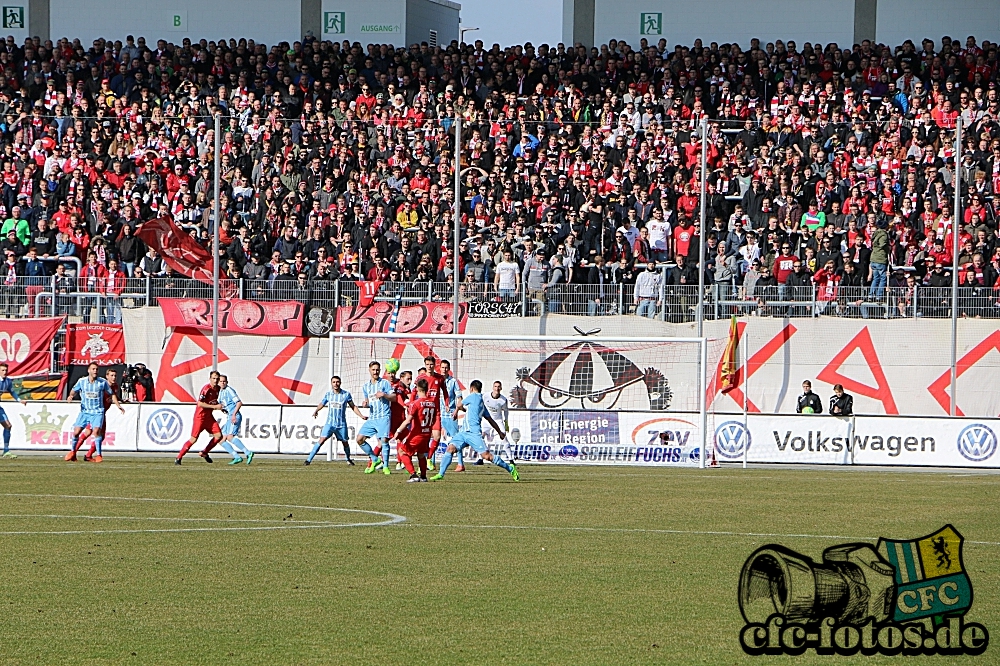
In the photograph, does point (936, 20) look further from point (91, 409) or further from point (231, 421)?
point (91, 409)

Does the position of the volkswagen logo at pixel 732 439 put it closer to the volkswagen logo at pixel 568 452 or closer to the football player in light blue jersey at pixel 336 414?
the volkswagen logo at pixel 568 452

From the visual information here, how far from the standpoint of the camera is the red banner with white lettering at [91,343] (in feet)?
100

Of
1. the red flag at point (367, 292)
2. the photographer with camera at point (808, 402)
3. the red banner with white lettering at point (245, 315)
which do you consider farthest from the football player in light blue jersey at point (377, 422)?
the photographer with camera at point (808, 402)

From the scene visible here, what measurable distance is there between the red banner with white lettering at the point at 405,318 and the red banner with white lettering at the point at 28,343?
617cm

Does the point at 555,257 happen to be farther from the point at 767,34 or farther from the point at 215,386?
the point at 767,34

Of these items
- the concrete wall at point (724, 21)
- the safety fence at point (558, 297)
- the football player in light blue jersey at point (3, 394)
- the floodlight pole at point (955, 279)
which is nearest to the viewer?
the football player in light blue jersey at point (3, 394)

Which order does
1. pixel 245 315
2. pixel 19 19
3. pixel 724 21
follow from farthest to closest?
pixel 19 19 → pixel 724 21 → pixel 245 315

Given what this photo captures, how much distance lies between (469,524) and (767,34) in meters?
30.2

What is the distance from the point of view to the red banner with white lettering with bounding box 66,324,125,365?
100 feet

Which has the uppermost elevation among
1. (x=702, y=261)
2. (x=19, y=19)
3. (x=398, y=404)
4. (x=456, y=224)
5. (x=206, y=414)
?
(x=19, y=19)

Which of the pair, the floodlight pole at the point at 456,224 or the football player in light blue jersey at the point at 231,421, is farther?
the floodlight pole at the point at 456,224

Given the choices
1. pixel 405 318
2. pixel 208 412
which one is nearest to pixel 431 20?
pixel 405 318

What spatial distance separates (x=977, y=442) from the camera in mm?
26188

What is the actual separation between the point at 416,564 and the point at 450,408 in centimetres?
1257
